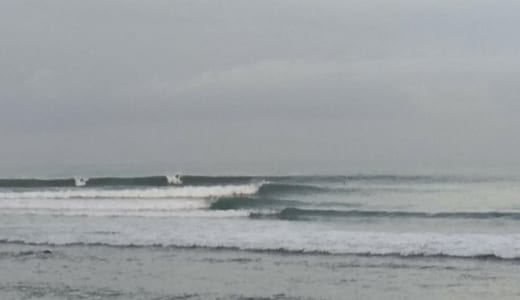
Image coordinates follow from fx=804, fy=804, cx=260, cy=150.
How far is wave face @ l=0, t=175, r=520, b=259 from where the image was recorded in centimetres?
2047

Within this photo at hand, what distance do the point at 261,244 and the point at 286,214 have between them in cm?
906

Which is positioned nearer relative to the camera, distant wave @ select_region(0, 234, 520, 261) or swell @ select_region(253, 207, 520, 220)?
distant wave @ select_region(0, 234, 520, 261)

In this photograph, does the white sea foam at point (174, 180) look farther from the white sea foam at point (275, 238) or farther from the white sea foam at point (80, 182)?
the white sea foam at point (275, 238)

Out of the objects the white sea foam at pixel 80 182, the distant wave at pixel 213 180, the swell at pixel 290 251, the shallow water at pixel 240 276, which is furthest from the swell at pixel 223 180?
the shallow water at pixel 240 276

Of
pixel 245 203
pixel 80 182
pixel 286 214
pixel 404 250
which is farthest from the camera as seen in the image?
pixel 80 182

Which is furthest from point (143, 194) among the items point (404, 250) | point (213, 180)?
point (404, 250)

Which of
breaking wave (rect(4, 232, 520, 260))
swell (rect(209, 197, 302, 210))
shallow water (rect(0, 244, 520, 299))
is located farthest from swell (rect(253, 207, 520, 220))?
shallow water (rect(0, 244, 520, 299))

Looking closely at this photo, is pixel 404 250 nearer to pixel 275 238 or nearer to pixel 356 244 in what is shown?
pixel 356 244

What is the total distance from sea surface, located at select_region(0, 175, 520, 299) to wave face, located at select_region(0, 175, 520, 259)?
0.22 feet

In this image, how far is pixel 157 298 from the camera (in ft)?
45.8

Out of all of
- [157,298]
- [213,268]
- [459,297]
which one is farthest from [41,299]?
[459,297]

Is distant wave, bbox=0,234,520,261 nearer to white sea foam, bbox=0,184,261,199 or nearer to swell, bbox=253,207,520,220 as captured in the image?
swell, bbox=253,207,520,220

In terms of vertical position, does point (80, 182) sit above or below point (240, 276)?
above

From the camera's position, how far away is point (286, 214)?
96.6 ft
